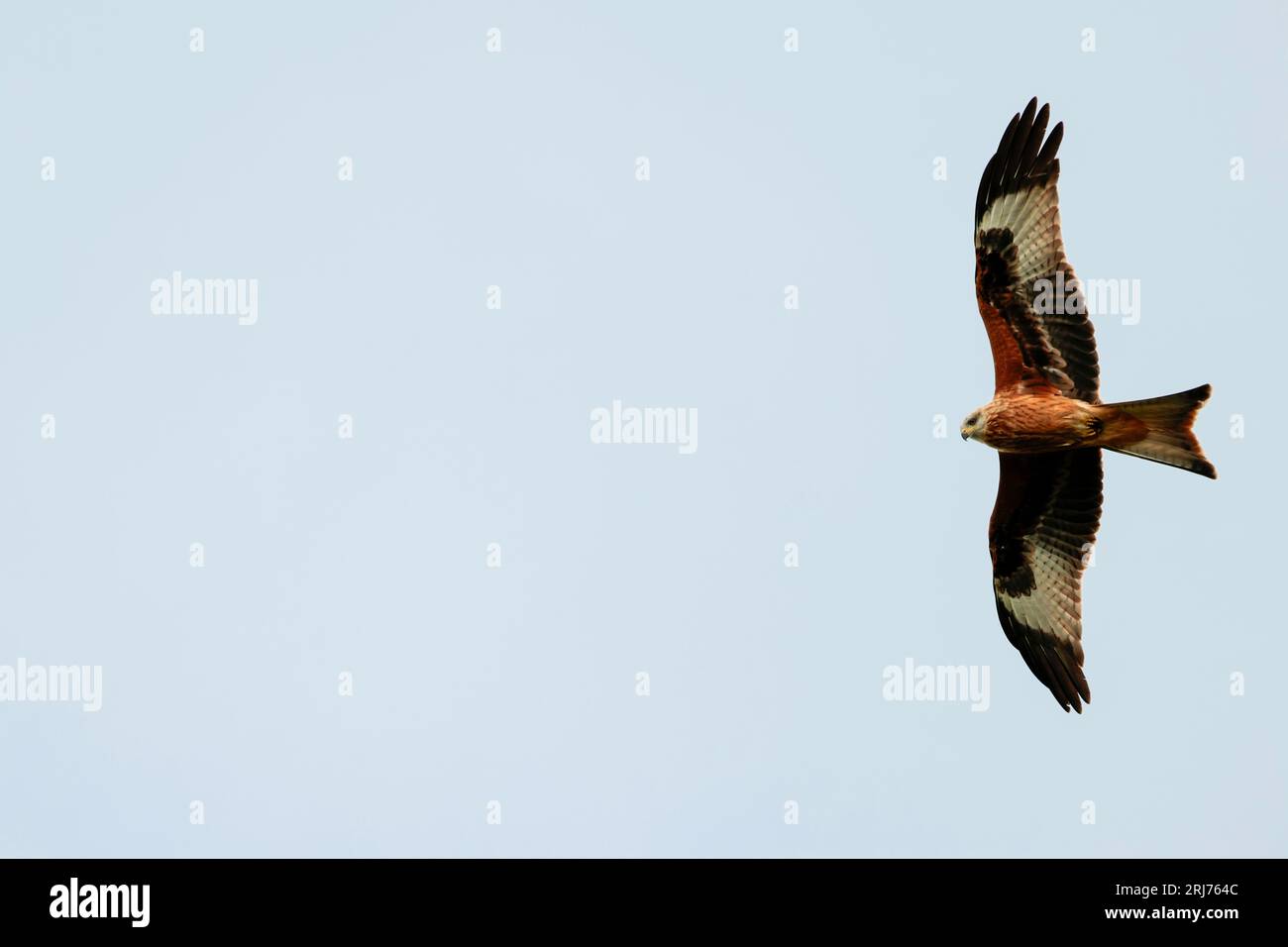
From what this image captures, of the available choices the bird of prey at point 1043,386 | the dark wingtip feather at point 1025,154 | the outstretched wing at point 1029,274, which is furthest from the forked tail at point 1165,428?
the dark wingtip feather at point 1025,154

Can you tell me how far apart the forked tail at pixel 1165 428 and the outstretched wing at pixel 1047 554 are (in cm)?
90

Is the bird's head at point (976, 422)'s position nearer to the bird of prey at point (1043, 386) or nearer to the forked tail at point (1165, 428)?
the bird of prey at point (1043, 386)

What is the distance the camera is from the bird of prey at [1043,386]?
11.0m

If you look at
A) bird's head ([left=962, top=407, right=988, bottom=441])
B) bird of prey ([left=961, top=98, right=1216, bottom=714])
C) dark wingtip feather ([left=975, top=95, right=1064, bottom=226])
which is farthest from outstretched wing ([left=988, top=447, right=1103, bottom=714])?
dark wingtip feather ([left=975, top=95, right=1064, bottom=226])

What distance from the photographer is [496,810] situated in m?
14.3

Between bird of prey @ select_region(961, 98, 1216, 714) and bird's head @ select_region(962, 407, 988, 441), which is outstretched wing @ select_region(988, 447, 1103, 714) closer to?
bird of prey @ select_region(961, 98, 1216, 714)

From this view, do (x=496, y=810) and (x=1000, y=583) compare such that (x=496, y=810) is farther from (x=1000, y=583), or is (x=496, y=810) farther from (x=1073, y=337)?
(x=1073, y=337)

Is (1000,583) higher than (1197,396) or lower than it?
lower

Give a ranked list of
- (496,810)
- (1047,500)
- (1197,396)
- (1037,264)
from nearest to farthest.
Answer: (1197,396) < (1037,264) < (1047,500) < (496,810)

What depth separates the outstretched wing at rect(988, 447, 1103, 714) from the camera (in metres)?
12.1

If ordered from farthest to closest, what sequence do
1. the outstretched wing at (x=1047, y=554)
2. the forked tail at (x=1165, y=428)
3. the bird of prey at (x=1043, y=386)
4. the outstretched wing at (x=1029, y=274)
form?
the outstretched wing at (x=1047, y=554), the outstretched wing at (x=1029, y=274), the bird of prey at (x=1043, y=386), the forked tail at (x=1165, y=428)

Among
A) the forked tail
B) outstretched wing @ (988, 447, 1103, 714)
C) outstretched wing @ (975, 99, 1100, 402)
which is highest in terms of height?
outstretched wing @ (975, 99, 1100, 402)
